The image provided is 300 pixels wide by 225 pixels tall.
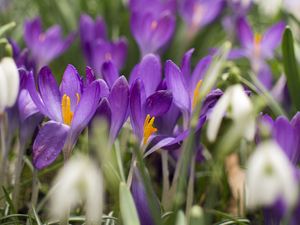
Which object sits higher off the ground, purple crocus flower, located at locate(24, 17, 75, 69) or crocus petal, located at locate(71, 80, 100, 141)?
purple crocus flower, located at locate(24, 17, 75, 69)

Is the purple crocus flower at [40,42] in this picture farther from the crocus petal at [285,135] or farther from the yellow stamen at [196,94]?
the crocus petal at [285,135]

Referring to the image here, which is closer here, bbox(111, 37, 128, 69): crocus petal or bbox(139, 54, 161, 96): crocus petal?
bbox(139, 54, 161, 96): crocus petal

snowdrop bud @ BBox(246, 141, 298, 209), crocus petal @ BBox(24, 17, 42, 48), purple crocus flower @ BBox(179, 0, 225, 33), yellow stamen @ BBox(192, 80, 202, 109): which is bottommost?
snowdrop bud @ BBox(246, 141, 298, 209)

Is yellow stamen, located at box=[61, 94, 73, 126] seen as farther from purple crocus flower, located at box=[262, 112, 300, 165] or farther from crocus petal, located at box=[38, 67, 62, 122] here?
purple crocus flower, located at box=[262, 112, 300, 165]

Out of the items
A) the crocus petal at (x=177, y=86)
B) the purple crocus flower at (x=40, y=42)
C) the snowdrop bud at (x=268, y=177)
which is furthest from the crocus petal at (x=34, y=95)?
the purple crocus flower at (x=40, y=42)

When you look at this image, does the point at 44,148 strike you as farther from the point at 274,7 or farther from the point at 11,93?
the point at 274,7

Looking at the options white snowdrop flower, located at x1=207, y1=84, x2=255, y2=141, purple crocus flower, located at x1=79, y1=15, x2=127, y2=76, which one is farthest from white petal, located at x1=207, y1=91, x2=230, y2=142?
purple crocus flower, located at x1=79, y1=15, x2=127, y2=76
